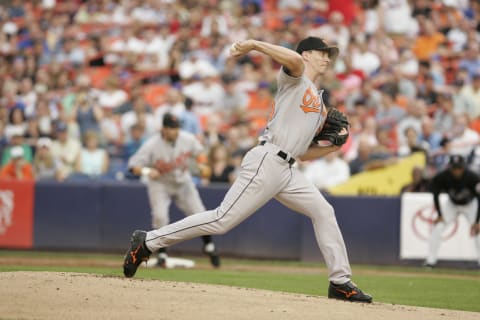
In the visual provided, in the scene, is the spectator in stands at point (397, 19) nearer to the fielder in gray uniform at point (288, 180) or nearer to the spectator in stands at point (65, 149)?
the spectator in stands at point (65, 149)

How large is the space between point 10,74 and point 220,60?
5.22 metres

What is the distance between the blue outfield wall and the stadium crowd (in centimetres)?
105

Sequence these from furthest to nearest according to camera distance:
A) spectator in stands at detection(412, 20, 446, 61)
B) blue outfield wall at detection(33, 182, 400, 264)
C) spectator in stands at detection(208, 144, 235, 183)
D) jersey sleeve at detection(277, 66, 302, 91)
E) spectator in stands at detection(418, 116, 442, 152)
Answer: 1. spectator in stands at detection(412, 20, 446, 61)
2. spectator in stands at detection(208, 144, 235, 183)
3. spectator in stands at detection(418, 116, 442, 152)
4. blue outfield wall at detection(33, 182, 400, 264)
5. jersey sleeve at detection(277, 66, 302, 91)

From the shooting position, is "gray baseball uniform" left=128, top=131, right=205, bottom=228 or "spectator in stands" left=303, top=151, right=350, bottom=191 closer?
"gray baseball uniform" left=128, top=131, right=205, bottom=228

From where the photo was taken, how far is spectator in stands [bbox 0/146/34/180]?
56.9 feet

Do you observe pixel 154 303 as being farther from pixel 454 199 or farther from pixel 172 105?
pixel 172 105

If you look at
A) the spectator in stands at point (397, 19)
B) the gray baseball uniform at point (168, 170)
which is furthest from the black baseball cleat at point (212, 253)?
the spectator in stands at point (397, 19)

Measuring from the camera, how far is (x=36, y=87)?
2112cm

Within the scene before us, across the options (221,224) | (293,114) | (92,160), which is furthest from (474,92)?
(221,224)

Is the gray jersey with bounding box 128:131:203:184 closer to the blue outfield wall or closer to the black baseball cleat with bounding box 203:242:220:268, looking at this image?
the black baseball cleat with bounding box 203:242:220:268

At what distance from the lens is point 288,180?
8078 millimetres

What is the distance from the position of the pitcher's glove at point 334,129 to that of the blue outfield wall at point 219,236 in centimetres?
673

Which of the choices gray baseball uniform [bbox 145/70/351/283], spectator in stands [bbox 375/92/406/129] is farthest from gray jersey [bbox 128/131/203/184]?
gray baseball uniform [bbox 145/70/351/283]

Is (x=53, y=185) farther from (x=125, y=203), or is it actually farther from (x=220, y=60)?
(x=220, y=60)
